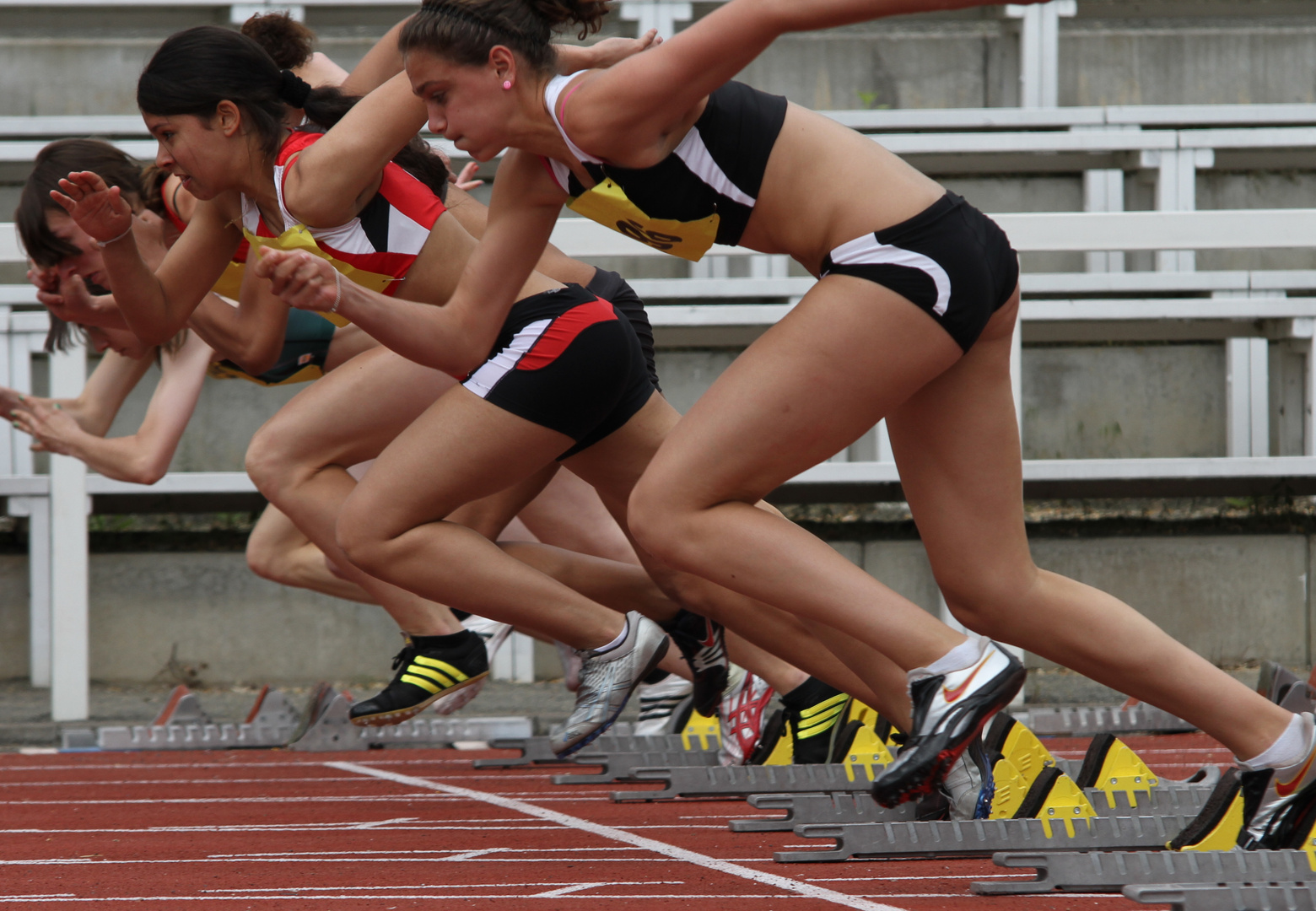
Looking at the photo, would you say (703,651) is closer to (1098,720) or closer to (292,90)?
(292,90)

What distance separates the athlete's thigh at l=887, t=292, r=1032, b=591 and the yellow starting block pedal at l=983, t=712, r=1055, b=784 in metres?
0.59

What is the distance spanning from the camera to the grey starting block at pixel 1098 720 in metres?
4.93

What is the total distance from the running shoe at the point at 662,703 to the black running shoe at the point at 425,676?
1106 millimetres

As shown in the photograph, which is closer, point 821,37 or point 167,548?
point 167,548

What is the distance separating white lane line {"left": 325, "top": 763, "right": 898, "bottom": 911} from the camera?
244 centimetres

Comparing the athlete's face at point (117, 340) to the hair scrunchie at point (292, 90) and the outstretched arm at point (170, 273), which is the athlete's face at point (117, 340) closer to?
the outstretched arm at point (170, 273)

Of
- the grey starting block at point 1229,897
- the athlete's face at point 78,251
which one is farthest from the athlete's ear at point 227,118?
the grey starting block at point 1229,897

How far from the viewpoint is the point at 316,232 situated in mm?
3039

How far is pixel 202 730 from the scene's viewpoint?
510 cm

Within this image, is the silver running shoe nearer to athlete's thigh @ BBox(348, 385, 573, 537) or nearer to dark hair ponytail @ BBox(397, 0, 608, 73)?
athlete's thigh @ BBox(348, 385, 573, 537)

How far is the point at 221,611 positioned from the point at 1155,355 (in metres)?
4.54

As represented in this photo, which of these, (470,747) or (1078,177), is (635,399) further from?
(1078,177)

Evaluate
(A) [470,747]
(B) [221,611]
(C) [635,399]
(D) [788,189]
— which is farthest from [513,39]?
(B) [221,611]

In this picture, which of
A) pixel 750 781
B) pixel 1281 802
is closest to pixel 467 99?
pixel 1281 802
